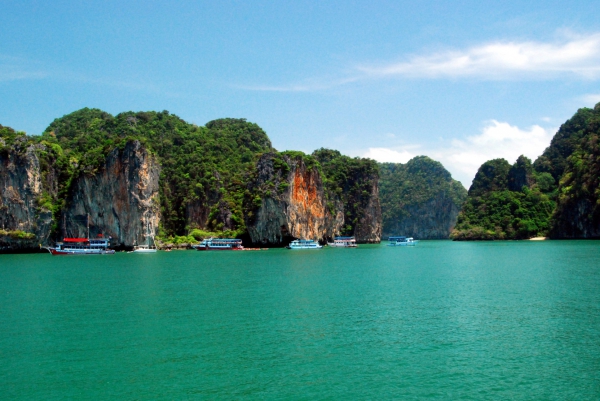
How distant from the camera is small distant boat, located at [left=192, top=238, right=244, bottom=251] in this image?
89994 mm

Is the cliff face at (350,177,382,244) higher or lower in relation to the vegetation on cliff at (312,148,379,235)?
lower

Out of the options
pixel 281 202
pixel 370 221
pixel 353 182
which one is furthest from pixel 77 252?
pixel 370 221

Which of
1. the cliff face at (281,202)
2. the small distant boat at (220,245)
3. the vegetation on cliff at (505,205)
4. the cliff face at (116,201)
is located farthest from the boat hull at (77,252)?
the vegetation on cliff at (505,205)

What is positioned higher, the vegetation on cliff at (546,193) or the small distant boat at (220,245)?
the vegetation on cliff at (546,193)

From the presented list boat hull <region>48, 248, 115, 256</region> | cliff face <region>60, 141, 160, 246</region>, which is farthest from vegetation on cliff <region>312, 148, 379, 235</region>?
boat hull <region>48, 248, 115, 256</region>

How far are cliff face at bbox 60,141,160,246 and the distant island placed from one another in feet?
0.54

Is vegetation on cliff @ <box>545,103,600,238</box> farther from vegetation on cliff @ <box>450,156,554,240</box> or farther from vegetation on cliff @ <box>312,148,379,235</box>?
vegetation on cliff @ <box>312,148,379,235</box>

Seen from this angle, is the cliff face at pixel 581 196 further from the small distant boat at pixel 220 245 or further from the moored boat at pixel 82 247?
the moored boat at pixel 82 247

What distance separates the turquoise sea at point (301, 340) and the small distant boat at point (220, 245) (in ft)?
168

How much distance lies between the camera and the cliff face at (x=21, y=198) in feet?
259

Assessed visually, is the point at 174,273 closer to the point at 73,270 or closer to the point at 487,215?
the point at 73,270

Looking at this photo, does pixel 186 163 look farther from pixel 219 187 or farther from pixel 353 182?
pixel 353 182

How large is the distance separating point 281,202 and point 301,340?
72.6 m

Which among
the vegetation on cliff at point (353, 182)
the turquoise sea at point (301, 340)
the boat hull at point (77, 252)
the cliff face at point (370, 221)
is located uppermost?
the vegetation on cliff at point (353, 182)
